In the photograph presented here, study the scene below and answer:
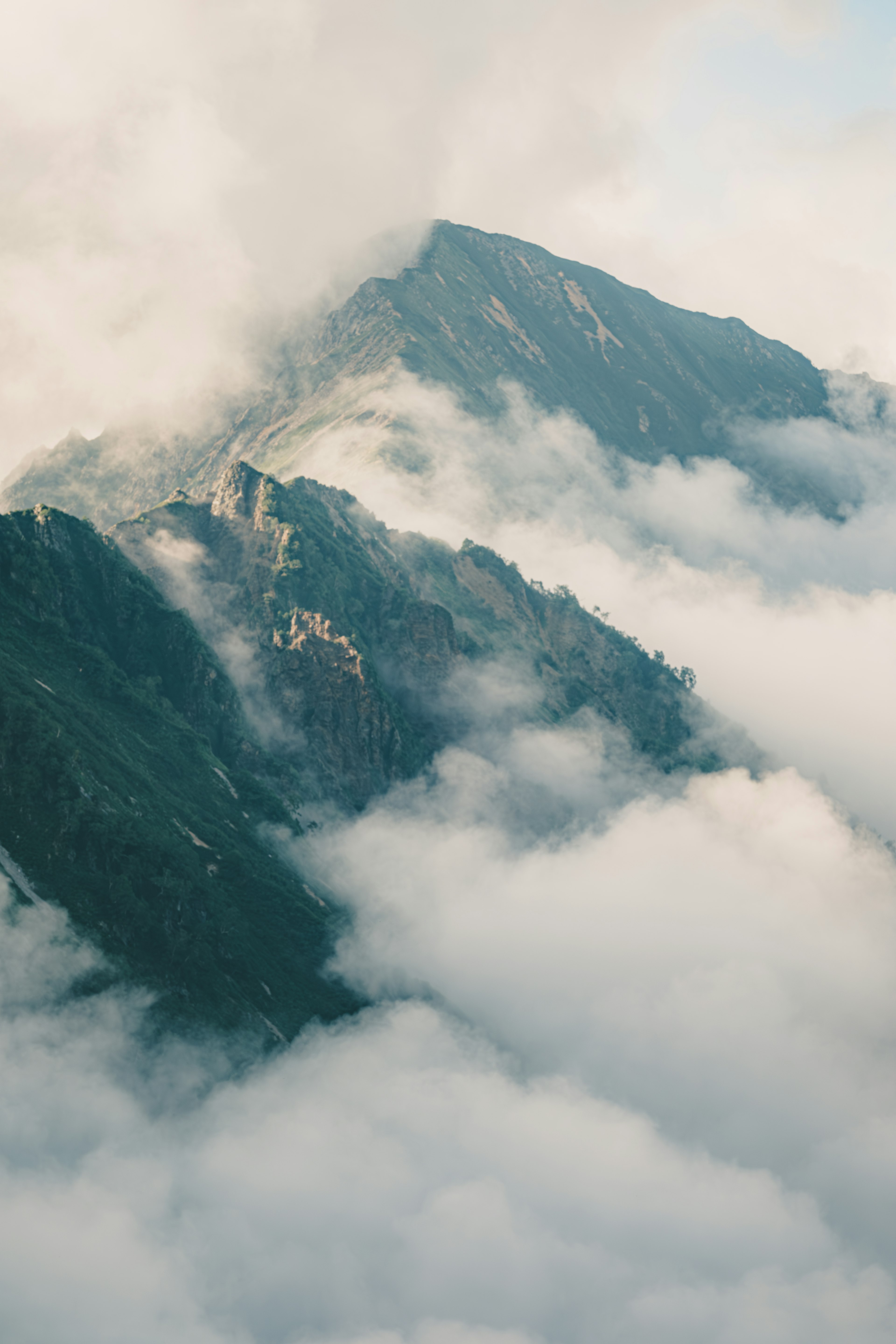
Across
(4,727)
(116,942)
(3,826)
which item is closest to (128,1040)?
(116,942)

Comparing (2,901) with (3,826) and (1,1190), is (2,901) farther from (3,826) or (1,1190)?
(1,1190)

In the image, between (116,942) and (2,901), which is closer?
(2,901)

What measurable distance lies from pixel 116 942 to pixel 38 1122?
32692 millimetres

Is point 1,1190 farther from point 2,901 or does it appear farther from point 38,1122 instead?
point 2,901

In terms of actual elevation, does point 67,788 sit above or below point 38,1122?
above

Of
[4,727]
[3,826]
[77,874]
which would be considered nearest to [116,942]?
[77,874]

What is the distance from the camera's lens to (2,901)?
7219 inches

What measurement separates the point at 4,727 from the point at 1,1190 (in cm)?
8038

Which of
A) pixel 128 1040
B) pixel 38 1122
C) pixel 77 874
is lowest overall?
pixel 38 1122

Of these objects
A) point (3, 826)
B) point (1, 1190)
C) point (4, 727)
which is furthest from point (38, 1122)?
point (4, 727)

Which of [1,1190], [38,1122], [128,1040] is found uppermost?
[128,1040]

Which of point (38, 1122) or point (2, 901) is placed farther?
point (38, 1122)

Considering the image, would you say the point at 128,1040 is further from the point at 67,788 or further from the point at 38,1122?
the point at 67,788

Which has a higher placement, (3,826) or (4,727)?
(4,727)
